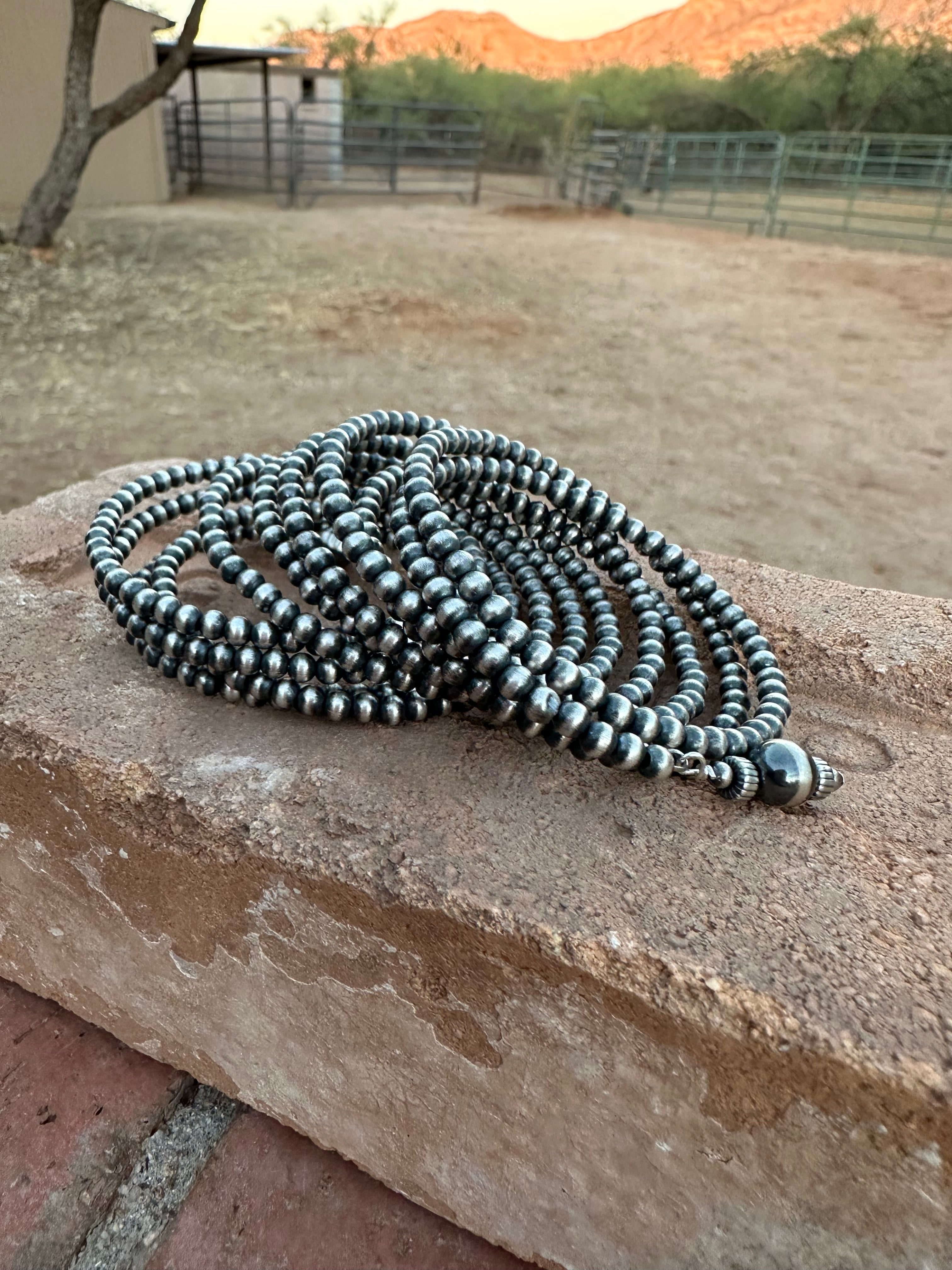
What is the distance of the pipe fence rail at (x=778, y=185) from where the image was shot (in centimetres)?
891

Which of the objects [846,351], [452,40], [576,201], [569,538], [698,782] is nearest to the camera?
[698,782]

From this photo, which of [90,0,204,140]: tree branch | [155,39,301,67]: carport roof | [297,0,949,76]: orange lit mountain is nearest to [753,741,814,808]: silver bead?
[90,0,204,140]: tree branch

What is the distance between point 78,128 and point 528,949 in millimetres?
6232

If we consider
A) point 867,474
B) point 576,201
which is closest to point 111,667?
point 867,474

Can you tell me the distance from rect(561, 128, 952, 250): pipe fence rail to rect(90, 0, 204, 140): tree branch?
238 inches

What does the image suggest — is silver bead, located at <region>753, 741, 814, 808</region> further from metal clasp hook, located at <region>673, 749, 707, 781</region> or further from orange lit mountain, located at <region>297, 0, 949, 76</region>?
orange lit mountain, located at <region>297, 0, 949, 76</region>

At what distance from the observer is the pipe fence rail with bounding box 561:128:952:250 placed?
29.2 feet

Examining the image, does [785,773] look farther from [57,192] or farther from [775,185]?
[775,185]

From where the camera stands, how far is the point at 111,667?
934mm

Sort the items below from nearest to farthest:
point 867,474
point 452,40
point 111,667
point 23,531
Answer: point 111,667 → point 23,531 → point 867,474 → point 452,40

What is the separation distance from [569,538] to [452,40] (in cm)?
3089

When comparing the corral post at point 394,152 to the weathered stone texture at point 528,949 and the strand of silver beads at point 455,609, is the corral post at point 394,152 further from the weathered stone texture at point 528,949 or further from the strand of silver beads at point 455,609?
the weathered stone texture at point 528,949

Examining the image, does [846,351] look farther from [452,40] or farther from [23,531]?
[452,40]

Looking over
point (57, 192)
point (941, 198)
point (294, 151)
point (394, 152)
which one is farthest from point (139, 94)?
point (941, 198)
